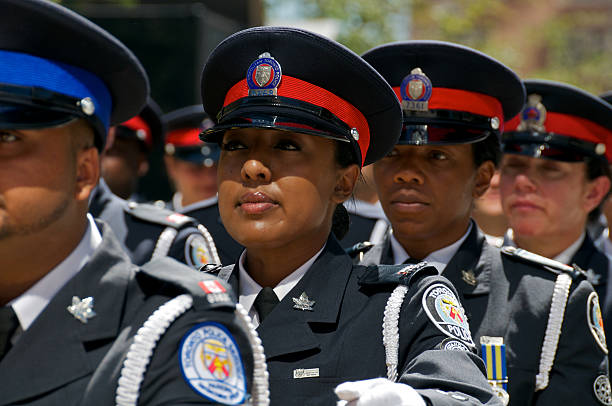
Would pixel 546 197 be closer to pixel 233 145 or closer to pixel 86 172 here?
pixel 233 145

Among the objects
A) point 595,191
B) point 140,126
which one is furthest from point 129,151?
point 595,191

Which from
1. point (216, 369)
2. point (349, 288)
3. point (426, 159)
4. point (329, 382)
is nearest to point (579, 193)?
point (426, 159)

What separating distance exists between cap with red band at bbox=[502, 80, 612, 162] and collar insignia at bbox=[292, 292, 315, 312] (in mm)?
2054

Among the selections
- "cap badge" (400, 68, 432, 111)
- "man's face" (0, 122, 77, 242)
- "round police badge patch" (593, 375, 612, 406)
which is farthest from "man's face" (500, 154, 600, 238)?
"man's face" (0, 122, 77, 242)

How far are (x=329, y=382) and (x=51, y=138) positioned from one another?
3.42ft

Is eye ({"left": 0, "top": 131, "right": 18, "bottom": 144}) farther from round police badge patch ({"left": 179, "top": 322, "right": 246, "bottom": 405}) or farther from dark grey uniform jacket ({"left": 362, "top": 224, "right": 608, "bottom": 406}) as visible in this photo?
dark grey uniform jacket ({"left": 362, "top": 224, "right": 608, "bottom": 406})

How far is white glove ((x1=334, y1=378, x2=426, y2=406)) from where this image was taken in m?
2.13

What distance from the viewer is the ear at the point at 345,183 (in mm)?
2965

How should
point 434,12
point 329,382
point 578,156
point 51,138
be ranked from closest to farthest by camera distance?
point 51,138, point 329,382, point 578,156, point 434,12

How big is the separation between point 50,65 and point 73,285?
0.57 metres

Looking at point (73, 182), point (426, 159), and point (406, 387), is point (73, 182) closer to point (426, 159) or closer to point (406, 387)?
point (406, 387)

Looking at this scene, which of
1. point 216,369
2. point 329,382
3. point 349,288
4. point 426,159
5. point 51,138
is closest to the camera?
point 216,369

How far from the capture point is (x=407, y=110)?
3623 mm

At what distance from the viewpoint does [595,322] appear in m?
3.43
